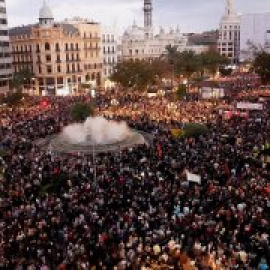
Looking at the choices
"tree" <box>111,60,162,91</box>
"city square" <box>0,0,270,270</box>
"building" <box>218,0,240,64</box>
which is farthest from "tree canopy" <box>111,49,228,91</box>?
"building" <box>218,0,240,64</box>

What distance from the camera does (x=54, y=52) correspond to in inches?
3014

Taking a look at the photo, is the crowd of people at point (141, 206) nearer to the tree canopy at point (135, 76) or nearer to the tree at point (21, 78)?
the tree canopy at point (135, 76)

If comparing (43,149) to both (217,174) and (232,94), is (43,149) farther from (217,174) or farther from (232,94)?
(232,94)

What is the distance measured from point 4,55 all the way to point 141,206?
2295 inches

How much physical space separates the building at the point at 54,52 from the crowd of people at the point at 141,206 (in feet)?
158

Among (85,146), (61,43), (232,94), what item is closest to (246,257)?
(85,146)

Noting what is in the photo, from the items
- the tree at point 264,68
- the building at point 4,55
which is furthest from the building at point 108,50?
the tree at point 264,68

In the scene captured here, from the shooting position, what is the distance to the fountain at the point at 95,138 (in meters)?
29.5

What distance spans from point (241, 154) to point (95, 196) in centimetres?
861

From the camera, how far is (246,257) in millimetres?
14023

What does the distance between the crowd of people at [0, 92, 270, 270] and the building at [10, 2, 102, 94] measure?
158 ft

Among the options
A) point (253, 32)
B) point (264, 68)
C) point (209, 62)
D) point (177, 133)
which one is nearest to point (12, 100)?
point (177, 133)

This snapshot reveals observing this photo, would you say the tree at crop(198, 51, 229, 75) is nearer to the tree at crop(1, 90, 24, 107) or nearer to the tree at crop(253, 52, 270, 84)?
the tree at crop(253, 52, 270, 84)

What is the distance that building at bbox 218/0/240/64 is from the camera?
152875mm
